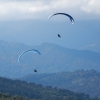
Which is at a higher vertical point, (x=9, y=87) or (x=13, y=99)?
(x=9, y=87)

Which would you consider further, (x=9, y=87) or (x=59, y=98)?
(x=9, y=87)

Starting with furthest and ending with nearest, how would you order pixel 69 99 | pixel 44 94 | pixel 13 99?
pixel 44 94
pixel 69 99
pixel 13 99

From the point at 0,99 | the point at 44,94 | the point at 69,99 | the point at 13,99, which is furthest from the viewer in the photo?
the point at 44,94

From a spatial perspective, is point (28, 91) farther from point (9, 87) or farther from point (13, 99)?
point (13, 99)

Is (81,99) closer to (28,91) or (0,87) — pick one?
(28,91)

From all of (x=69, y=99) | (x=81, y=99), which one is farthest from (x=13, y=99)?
(x=81, y=99)

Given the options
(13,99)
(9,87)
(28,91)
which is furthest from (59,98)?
(13,99)

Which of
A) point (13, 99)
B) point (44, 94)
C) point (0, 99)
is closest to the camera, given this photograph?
point (0, 99)

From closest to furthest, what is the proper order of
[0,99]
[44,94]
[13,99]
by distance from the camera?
[0,99] < [13,99] < [44,94]

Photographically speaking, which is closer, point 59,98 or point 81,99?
point 59,98
